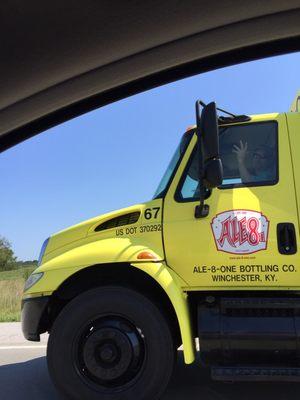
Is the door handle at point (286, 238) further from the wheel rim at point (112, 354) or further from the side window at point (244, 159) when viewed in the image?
the wheel rim at point (112, 354)

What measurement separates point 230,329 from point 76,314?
4.19 ft

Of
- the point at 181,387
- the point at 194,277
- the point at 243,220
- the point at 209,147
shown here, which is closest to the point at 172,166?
the point at 209,147

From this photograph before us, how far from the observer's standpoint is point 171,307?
14.0 feet

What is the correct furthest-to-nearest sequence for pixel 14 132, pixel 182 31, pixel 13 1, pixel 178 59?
pixel 14 132 → pixel 178 59 → pixel 182 31 → pixel 13 1

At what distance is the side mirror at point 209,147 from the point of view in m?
3.78

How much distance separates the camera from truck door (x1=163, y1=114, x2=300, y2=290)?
392cm

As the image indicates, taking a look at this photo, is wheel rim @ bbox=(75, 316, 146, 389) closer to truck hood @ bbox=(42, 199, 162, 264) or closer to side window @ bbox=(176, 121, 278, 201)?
truck hood @ bbox=(42, 199, 162, 264)

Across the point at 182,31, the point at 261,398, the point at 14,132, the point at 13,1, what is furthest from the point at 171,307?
the point at 13,1

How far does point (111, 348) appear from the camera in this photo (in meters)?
4.10

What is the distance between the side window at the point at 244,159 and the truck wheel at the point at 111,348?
3.39 ft

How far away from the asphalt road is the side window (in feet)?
5.75

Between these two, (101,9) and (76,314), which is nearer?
(101,9)

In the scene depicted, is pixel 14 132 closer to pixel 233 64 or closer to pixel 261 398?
pixel 233 64

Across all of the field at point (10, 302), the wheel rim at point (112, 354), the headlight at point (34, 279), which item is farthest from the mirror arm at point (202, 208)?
the field at point (10, 302)
